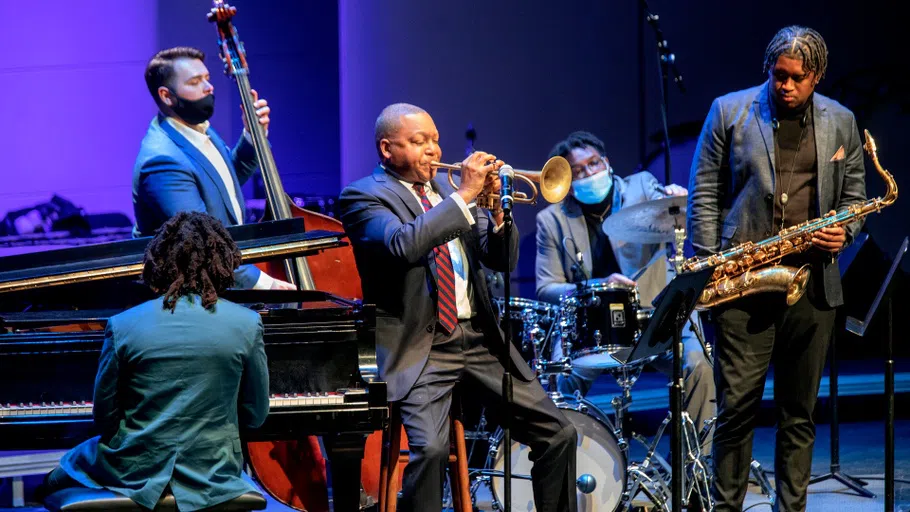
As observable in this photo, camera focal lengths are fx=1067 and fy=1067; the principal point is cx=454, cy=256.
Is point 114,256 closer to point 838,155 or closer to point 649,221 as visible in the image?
point 838,155

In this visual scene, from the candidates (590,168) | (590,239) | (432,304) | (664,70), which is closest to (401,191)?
(432,304)

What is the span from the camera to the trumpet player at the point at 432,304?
375 cm

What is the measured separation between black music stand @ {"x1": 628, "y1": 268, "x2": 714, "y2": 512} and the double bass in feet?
4.90

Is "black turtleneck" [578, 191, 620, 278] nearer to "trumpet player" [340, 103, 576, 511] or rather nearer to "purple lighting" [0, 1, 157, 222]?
"trumpet player" [340, 103, 576, 511]

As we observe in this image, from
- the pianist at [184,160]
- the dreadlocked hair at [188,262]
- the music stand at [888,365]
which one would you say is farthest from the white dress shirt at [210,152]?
the music stand at [888,365]

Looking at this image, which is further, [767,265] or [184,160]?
[184,160]

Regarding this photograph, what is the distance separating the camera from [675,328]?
352cm

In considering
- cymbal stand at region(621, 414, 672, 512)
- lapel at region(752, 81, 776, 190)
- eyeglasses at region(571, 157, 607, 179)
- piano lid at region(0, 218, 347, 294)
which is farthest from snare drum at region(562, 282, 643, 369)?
piano lid at region(0, 218, 347, 294)

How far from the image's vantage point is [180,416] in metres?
3.06

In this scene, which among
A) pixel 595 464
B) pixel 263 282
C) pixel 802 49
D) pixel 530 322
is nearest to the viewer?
pixel 802 49

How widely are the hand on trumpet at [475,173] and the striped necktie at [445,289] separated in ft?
0.78

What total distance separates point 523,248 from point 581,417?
90.0 inches

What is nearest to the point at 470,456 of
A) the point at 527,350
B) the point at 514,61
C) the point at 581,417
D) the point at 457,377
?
the point at 527,350

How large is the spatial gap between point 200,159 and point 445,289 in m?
1.32
